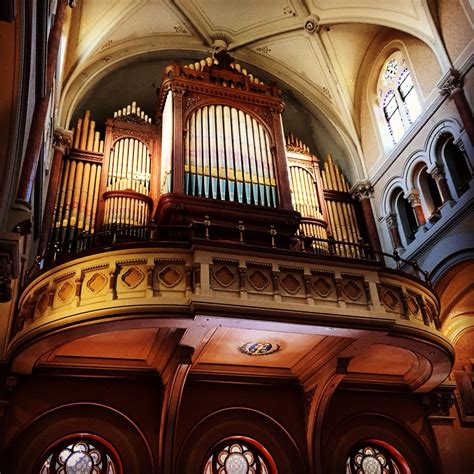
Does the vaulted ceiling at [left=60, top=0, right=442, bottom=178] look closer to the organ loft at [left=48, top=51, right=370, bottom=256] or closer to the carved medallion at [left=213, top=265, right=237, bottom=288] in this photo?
the organ loft at [left=48, top=51, right=370, bottom=256]

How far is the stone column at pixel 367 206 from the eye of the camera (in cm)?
1418

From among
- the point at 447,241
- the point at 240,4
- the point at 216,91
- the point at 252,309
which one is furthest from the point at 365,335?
the point at 240,4

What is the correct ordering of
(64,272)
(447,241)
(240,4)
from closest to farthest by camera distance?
(64,272)
(447,241)
(240,4)

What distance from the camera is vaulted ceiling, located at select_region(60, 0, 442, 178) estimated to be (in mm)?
13992

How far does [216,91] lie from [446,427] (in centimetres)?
895

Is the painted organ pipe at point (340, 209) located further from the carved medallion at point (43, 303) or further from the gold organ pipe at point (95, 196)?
the carved medallion at point (43, 303)

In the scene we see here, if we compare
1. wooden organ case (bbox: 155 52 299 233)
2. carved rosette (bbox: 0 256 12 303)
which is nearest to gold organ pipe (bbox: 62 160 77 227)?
wooden organ case (bbox: 155 52 299 233)

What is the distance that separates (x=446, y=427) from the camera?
38.9 ft

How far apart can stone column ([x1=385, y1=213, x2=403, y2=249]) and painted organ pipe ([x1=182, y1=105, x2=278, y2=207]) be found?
11.4 feet

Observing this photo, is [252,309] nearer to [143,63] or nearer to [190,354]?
[190,354]

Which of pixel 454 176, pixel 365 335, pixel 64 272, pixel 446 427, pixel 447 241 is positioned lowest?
pixel 446 427

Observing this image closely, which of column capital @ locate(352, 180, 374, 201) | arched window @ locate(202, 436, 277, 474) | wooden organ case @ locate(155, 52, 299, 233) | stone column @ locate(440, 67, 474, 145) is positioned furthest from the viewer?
column capital @ locate(352, 180, 374, 201)

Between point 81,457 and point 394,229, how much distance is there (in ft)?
28.0

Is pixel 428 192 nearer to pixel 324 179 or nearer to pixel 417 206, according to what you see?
pixel 417 206
